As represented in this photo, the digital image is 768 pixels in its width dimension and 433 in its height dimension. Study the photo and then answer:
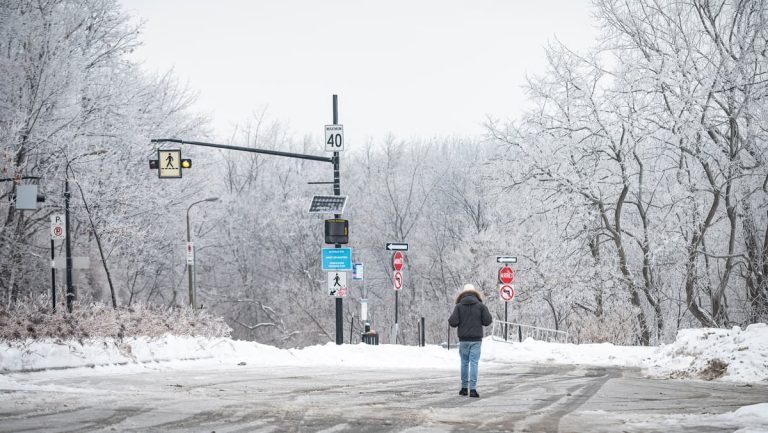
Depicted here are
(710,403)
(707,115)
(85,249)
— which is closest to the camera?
(710,403)

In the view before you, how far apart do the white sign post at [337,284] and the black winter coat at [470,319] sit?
10491mm

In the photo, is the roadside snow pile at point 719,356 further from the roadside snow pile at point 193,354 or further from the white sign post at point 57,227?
the white sign post at point 57,227

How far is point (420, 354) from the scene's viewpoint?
86.3 ft

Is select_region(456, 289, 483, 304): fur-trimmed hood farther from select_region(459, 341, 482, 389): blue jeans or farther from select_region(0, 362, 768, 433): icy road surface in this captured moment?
select_region(0, 362, 768, 433): icy road surface

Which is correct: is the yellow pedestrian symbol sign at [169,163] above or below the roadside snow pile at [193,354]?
above

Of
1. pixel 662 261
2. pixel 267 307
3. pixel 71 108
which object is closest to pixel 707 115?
pixel 662 261

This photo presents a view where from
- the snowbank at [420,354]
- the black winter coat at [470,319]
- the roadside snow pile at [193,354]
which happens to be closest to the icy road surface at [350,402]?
the roadside snow pile at [193,354]

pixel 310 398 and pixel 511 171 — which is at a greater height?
pixel 511 171

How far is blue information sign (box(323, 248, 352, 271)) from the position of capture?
82.8ft

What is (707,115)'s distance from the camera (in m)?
25.5

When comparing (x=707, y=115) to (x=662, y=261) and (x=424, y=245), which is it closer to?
(x=662, y=261)

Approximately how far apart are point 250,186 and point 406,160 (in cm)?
1684

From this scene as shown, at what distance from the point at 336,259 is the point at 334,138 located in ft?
11.5

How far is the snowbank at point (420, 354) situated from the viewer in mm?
17094
